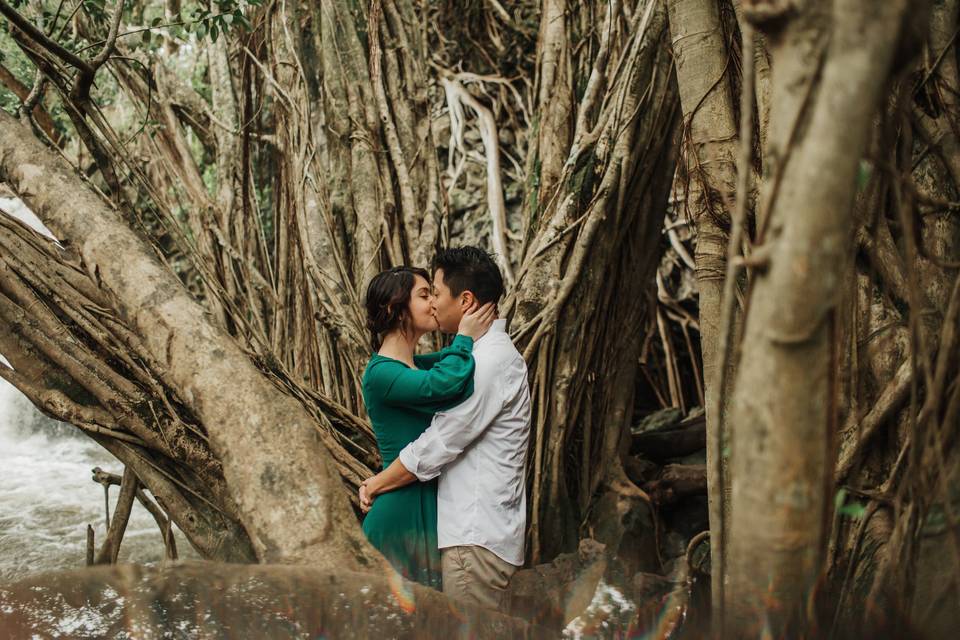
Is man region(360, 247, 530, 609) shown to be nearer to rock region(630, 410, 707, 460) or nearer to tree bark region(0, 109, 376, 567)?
tree bark region(0, 109, 376, 567)

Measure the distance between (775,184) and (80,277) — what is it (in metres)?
1.83

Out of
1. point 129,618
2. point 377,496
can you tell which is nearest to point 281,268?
point 377,496

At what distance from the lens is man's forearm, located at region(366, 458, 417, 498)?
1.80 metres

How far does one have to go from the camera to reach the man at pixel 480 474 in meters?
1.76

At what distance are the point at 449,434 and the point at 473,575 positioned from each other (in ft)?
1.06

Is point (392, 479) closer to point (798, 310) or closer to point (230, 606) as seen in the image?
point (230, 606)

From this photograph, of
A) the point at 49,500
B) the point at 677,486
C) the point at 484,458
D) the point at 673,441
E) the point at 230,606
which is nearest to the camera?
the point at 230,606

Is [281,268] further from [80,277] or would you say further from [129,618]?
[129,618]

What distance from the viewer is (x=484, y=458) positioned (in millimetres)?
1812

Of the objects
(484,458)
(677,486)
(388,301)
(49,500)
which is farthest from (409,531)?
(49,500)

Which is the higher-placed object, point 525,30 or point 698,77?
point 525,30

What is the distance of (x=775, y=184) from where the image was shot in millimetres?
767

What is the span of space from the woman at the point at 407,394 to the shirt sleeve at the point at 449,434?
1.0 inches

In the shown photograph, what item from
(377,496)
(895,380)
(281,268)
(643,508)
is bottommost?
(643,508)
